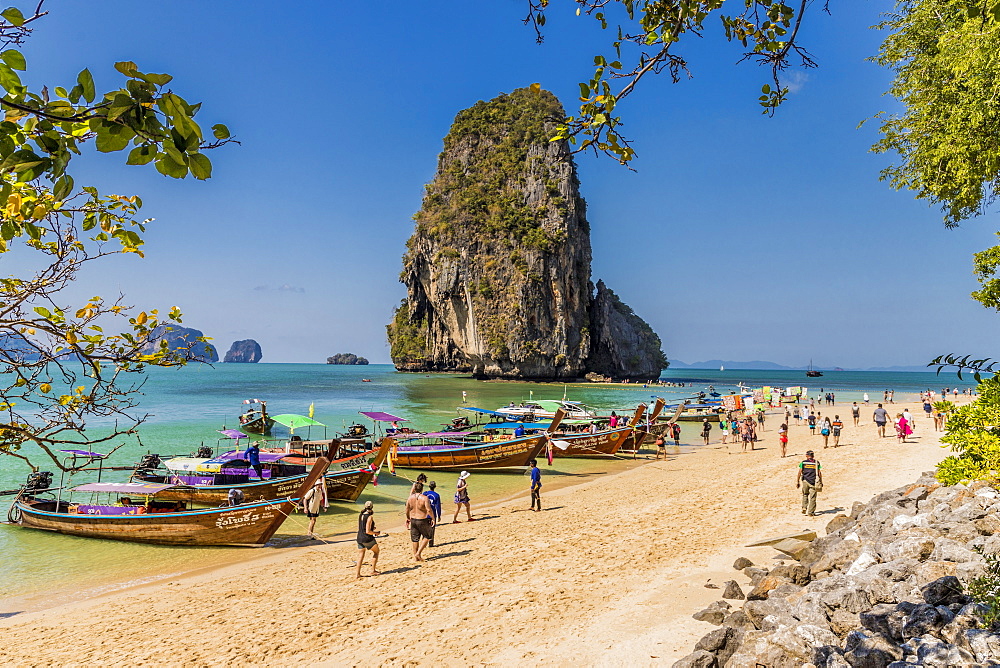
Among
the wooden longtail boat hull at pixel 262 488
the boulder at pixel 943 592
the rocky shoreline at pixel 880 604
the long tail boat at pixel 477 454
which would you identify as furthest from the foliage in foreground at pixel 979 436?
the long tail boat at pixel 477 454

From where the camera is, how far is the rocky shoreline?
4.14 meters

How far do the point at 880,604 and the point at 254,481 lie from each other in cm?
1547

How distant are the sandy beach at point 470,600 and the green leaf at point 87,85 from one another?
6604 mm

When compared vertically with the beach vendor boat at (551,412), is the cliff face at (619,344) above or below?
above

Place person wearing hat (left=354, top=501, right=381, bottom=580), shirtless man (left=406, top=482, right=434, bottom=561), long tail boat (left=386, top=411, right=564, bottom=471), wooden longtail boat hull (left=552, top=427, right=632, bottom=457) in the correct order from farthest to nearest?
wooden longtail boat hull (left=552, top=427, right=632, bottom=457) → long tail boat (left=386, top=411, right=564, bottom=471) → shirtless man (left=406, top=482, right=434, bottom=561) → person wearing hat (left=354, top=501, right=381, bottom=580)

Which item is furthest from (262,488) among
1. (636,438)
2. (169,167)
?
(636,438)

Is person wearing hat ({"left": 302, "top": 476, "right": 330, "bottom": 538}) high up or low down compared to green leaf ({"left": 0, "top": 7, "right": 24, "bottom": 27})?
down

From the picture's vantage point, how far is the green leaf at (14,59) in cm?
151

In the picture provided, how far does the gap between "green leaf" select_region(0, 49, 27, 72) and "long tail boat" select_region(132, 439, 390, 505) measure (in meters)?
13.0

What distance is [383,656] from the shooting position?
263 inches

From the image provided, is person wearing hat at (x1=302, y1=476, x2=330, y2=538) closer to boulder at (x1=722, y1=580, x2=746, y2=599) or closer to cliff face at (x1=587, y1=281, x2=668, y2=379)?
boulder at (x1=722, y1=580, x2=746, y2=599)

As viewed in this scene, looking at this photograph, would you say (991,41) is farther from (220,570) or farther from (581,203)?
(581,203)

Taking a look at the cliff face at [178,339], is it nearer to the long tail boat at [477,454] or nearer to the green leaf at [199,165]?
the green leaf at [199,165]

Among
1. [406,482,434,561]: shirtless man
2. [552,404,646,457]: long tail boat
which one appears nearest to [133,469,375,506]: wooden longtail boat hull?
[406,482,434,561]: shirtless man
